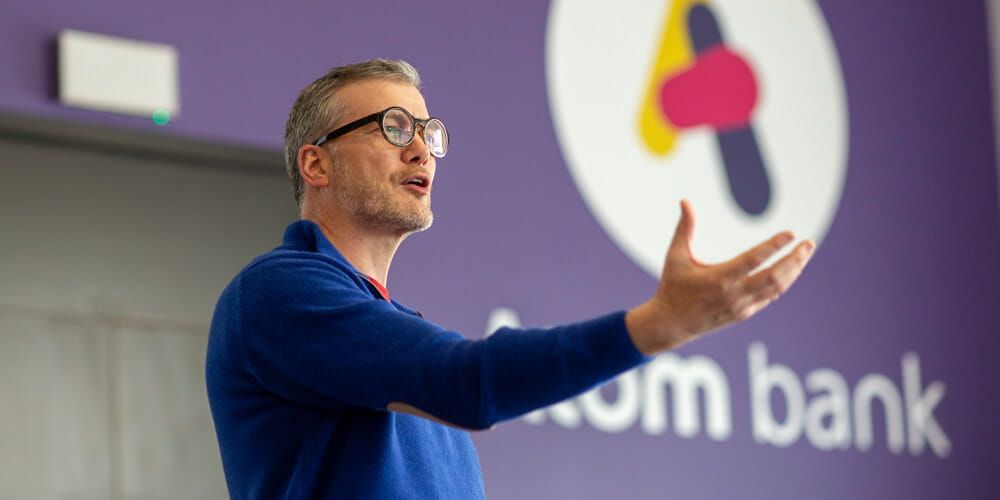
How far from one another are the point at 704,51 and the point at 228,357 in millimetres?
2967

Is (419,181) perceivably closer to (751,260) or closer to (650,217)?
(751,260)

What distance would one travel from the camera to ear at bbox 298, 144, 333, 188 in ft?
6.89

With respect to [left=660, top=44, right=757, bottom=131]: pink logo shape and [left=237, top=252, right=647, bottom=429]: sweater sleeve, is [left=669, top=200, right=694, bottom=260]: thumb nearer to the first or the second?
[left=237, top=252, right=647, bottom=429]: sweater sleeve

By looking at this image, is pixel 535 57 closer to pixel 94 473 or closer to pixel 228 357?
pixel 94 473

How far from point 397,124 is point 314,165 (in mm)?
139

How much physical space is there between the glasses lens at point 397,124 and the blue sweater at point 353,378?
0.16 meters

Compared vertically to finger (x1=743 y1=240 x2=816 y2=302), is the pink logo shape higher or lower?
higher

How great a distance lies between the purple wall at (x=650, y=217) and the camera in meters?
3.57

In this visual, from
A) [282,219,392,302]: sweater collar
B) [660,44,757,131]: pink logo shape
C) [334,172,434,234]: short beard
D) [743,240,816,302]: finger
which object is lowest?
[743,240,816,302]: finger

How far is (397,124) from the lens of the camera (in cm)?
206

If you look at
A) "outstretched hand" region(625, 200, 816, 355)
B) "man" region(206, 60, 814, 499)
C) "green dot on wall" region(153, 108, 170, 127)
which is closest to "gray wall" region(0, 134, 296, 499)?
"green dot on wall" region(153, 108, 170, 127)

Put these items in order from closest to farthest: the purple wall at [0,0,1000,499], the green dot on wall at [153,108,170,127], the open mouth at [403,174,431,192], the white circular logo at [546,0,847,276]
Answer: the open mouth at [403,174,431,192] < the green dot on wall at [153,108,170,127] < the purple wall at [0,0,1000,499] < the white circular logo at [546,0,847,276]

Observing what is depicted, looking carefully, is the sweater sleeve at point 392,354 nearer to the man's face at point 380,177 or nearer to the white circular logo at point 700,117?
the man's face at point 380,177

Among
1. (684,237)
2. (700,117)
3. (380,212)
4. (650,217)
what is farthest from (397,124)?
(700,117)
